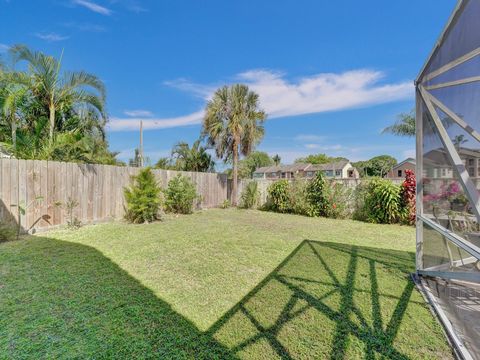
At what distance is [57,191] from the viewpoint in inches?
215

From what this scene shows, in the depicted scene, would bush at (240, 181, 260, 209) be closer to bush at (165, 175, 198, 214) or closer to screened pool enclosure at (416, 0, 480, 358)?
bush at (165, 175, 198, 214)

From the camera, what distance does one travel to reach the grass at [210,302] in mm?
1714

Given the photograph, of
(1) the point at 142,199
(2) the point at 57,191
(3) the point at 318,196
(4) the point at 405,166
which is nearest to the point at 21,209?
(2) the point at 57,191

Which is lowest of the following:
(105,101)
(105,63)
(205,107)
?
(105,101)

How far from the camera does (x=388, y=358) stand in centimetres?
163

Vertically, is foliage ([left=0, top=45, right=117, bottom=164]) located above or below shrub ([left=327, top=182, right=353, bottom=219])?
above

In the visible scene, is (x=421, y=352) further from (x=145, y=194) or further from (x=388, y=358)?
(x=145, y=194)

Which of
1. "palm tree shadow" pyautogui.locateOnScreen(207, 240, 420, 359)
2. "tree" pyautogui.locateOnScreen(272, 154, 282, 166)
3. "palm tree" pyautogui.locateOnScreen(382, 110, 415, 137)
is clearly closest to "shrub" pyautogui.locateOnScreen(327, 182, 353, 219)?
"palm tree shadow" pyautogui.locateOnScreen(207, 240, 420, 359)

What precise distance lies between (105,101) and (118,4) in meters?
2.74

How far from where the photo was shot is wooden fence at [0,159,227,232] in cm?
470

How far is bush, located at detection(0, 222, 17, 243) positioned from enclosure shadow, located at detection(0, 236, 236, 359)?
1.69 meters

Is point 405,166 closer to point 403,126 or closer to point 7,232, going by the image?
point 403,126

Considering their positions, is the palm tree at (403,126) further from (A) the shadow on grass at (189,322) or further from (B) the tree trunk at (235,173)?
(A) the shadow on grass at (189,322)

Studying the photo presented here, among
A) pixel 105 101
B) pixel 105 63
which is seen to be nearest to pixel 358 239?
pixel 105 101
